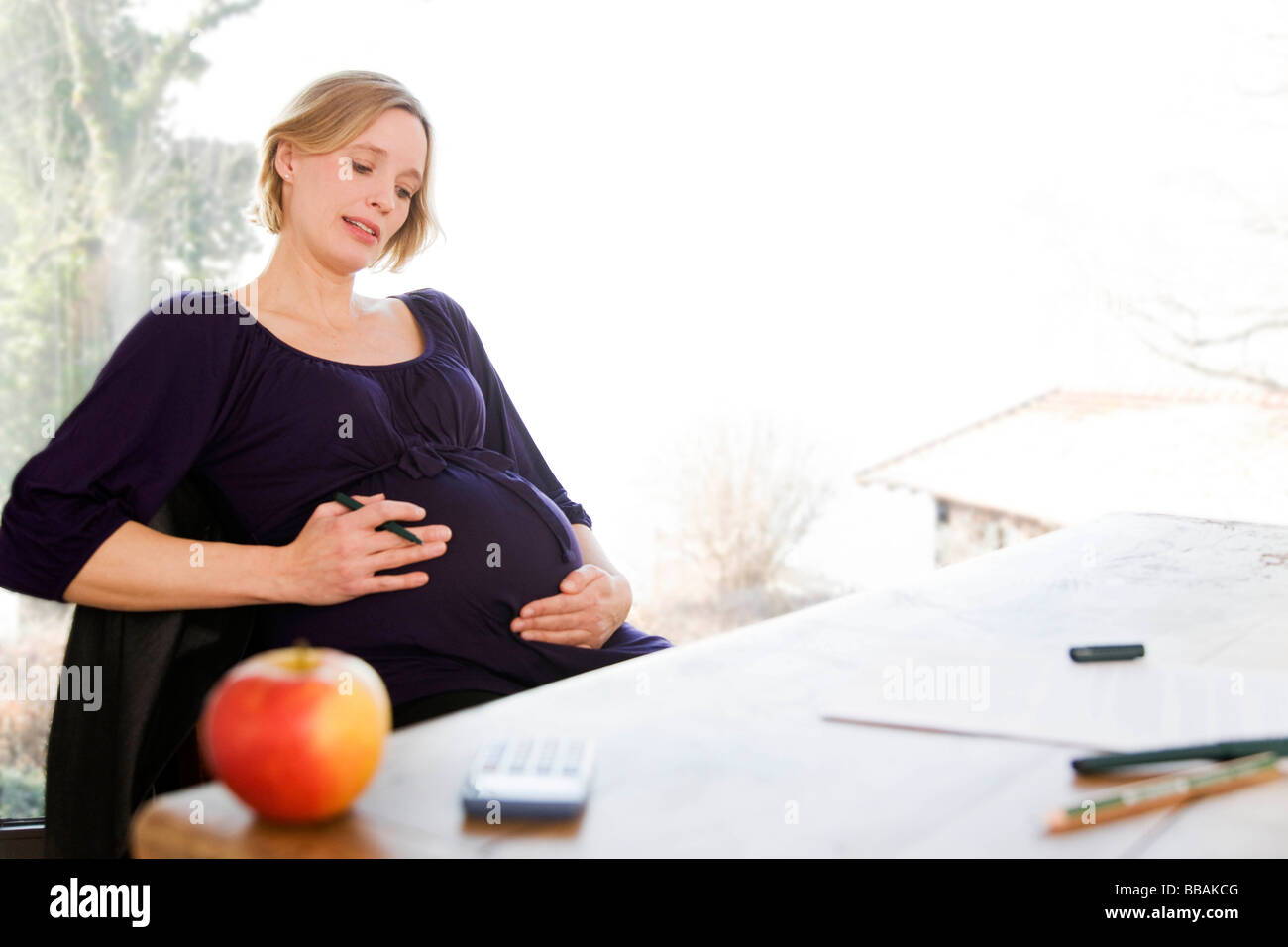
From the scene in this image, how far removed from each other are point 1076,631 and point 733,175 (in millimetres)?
4020

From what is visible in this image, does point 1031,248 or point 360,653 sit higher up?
point 1031,248

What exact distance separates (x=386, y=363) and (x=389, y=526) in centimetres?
36

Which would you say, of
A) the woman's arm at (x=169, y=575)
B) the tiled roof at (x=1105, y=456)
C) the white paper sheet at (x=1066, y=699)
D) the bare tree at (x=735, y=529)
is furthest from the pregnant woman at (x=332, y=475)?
the tiled roof at (x=1105, y=456)

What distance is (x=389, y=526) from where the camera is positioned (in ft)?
4.64

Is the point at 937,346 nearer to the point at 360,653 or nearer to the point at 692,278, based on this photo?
the point at 692,278

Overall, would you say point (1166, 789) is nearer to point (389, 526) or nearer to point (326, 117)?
point (389, 526)

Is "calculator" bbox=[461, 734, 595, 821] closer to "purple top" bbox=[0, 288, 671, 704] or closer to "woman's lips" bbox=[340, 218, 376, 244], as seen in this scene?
"purple top" bbox=[0, 288, 671, 704]

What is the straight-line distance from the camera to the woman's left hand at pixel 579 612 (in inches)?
59.1

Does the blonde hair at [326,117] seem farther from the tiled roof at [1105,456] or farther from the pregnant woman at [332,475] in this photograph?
the tiled roof at [1105,456]

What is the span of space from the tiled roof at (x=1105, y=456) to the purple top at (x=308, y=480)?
386cm

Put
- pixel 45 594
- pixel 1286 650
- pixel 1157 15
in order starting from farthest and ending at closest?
1. pixel 1157 15
2. pixel 45 594
3. pixel 1286 650

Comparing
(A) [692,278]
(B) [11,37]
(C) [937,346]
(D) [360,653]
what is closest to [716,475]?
(A) [692,278]
